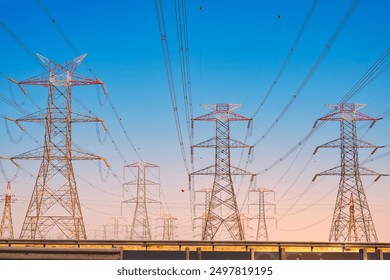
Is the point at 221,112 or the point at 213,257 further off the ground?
the point at 221,112

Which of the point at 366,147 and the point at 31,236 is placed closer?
the point at 31,236

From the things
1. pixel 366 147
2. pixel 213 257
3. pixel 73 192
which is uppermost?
pixel 366 147

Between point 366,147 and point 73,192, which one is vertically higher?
point 366,147
